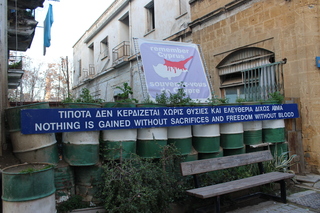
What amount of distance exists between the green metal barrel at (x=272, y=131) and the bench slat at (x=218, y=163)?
2.49 ft

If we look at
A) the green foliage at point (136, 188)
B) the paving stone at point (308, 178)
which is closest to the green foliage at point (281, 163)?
the paving stone at point (308, 178)

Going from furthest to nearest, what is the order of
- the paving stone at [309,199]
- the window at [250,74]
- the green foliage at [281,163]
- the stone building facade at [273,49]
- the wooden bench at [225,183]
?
the window at [250,74] → the stone building facade at [273,49] → the green foliage at [281,163] → the paving stone at [309,199] → the wooden bench at [225,183]

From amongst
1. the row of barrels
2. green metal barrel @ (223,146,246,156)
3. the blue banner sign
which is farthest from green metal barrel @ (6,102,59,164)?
green metal barrel @ (223,146,246,156)

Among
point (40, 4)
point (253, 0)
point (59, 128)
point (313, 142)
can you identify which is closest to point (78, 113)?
point (59, 128)

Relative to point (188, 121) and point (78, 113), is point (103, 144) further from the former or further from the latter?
point (188, 121)

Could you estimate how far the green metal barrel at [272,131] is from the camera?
5387 millimetres

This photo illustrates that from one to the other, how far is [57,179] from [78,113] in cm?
91

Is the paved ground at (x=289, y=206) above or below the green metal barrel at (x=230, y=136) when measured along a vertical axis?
below

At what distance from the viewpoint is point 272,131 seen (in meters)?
5.39

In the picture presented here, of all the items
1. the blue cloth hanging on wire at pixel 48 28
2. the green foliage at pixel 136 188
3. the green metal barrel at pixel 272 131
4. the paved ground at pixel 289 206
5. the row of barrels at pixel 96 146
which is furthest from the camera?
the blue cloth hanging on wire at pixel 48 28

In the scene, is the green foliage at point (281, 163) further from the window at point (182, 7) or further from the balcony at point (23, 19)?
the balcony at point (23, 19)

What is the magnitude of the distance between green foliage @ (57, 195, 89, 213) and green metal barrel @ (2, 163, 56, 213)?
49 centimetres

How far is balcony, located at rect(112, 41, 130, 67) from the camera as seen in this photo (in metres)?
14.2

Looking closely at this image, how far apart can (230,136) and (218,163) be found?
0.85m
